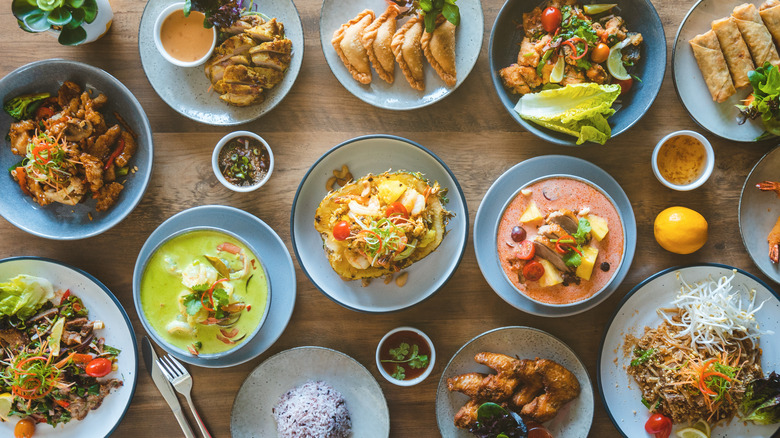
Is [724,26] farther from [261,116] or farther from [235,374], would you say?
[235,374]

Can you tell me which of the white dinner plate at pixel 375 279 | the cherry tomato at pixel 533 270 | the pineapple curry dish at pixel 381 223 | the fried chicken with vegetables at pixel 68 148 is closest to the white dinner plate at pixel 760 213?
the cherry tomato at pixel 533 270

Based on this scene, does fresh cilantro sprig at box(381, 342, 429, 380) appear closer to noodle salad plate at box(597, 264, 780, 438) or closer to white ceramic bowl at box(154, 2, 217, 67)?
noodle salad plate at box(597, 264, 780, 438)

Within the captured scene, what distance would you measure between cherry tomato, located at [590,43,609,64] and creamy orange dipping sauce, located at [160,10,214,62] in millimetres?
2215

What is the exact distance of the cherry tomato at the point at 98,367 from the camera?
293cm

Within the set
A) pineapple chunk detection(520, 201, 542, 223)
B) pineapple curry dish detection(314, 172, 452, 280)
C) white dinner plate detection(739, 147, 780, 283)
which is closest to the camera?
pineapple curry dish detection(314, 172, 452, 280)

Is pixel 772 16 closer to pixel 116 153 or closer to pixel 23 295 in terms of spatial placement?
pixel 116 153

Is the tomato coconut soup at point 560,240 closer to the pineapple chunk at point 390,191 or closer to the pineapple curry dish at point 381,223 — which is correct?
the pineapple curry dish at point 381,223

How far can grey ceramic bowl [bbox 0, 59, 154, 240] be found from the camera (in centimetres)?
292

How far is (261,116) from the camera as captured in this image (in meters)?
3.01

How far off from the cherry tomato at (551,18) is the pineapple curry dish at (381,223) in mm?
1153

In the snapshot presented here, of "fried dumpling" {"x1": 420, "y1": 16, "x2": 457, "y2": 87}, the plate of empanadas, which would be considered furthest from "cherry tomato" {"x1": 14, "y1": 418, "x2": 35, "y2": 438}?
"fried dumpling" {"x1": 420, "y1": 16, "x2": 457, "y2": 87}

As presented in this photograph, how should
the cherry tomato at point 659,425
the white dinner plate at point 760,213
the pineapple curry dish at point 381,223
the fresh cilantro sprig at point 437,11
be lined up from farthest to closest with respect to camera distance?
the white dinner plate at point 760,213
the cherry tomato at point 659,425
the fresh cilantro sprig at point 437,11
the pineapple curry dish at point 381,223

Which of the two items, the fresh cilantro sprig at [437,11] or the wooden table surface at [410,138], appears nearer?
the fresh cilantro sprig at [437,11]

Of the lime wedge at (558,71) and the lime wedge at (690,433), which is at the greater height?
the lime wedge at (558,71)
